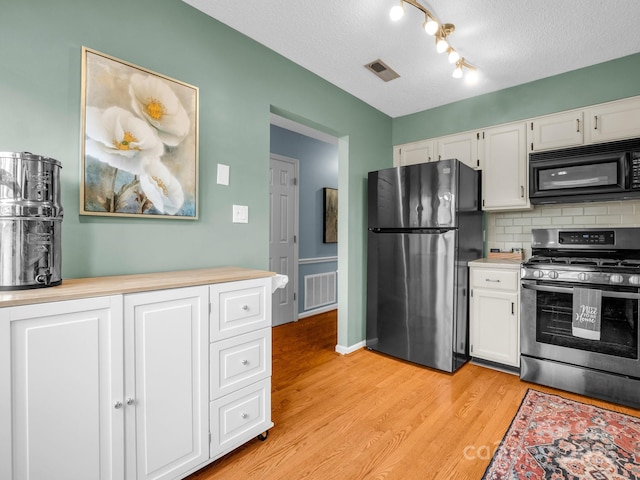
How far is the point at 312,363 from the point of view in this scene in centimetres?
301

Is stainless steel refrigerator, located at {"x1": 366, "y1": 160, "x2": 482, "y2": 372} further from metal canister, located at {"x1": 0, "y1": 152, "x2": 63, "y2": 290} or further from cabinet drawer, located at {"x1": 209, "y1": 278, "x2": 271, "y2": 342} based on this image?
metal canister, located at {"x1": 0, "y1": 152, "x2": 63, "y2": 290}

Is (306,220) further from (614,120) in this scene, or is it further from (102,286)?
(102,286)

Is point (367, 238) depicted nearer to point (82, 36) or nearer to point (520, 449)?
point (520, 449)

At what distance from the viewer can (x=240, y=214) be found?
7.38 ft

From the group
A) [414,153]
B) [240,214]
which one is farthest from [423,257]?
[240,214]

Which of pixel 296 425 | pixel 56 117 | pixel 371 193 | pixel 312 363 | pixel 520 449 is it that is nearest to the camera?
pixel 56 117

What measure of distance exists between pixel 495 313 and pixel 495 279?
301mm

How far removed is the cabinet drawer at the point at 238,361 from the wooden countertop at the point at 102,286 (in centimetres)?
33

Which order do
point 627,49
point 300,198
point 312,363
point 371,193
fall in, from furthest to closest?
point 300,198 < point 371,193 < point 312,363 < point 627,49

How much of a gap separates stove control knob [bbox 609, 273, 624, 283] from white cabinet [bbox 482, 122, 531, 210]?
2.88 ft

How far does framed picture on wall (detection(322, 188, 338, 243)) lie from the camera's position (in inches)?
191

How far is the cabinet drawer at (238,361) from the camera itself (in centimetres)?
161

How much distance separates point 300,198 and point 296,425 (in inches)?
121

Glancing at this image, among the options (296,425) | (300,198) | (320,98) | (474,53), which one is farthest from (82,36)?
(300,198)
